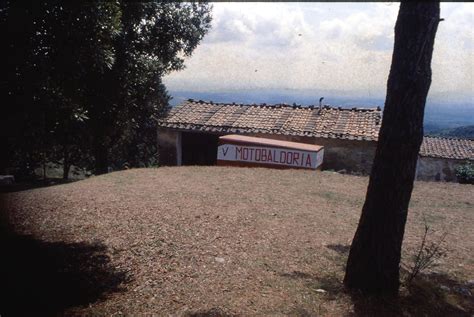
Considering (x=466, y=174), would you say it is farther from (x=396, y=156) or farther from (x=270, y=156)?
(x=396, y=156)

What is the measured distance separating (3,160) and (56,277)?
94.2 inches

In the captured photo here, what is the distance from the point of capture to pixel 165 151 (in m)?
24.5

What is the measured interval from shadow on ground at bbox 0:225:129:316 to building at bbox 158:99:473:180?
54.4ft

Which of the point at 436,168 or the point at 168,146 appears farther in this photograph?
the point at 436,168

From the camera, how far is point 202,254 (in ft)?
21.2

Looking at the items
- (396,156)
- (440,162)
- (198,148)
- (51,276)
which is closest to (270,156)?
(198,148)

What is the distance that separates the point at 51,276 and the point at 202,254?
2.53 metres

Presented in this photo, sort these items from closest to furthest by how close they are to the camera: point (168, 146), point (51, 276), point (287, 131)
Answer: point (51, 276) < point (287, 131) < point (168, 146)

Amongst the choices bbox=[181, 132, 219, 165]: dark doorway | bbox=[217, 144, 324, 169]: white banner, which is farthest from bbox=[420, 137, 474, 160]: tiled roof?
bbox=[181, 132, 219, 165]: dark doorway

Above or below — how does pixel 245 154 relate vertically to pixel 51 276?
above

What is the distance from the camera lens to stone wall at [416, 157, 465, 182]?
87.7 ft

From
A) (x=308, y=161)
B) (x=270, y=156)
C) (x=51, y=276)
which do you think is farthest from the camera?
(x=270, y=156)

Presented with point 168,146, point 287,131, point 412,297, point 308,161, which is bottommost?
point 168,146

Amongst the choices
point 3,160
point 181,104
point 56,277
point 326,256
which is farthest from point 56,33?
point 181,104
